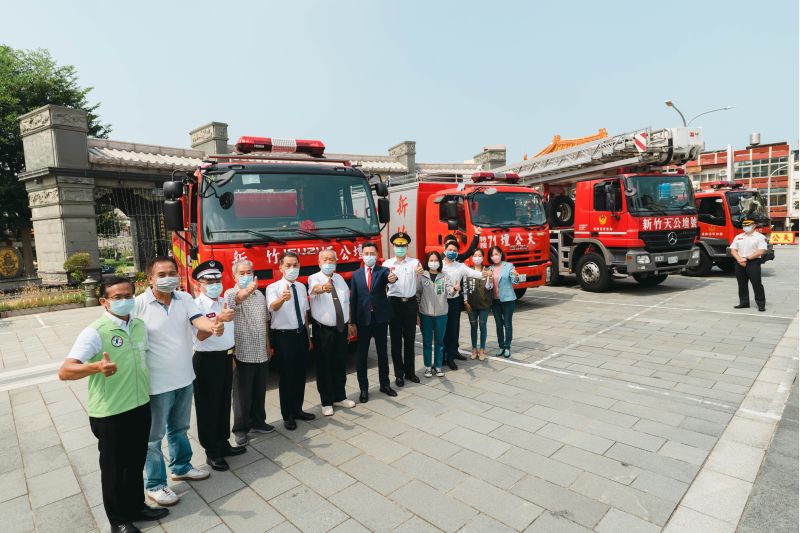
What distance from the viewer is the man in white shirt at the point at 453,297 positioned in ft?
19.0

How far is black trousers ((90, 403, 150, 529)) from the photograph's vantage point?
2.75 m

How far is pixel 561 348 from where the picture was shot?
671 centimetres

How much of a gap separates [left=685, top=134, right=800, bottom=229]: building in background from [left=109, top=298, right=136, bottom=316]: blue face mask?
5514cm

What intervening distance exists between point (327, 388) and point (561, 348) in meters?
3.82

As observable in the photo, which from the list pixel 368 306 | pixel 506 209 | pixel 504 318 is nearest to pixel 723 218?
pixel 506 209

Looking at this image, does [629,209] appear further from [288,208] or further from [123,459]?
[123,459]

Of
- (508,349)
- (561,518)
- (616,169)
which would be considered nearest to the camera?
(561,518)

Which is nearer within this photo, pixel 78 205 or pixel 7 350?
pixel 7 350

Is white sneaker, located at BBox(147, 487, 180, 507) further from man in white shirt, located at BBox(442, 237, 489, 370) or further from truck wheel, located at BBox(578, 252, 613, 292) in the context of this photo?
truck wheel, located at BBox(578, 252, 613, 292)

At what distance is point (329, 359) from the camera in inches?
181

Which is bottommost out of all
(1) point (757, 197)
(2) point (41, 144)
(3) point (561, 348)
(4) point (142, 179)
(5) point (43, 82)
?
(3) point (561, 348)

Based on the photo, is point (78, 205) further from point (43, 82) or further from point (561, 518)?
point (561, 518)

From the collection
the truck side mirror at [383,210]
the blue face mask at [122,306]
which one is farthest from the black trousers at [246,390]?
the truck side mirror at [383,210]

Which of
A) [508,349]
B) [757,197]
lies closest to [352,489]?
[508,349]
